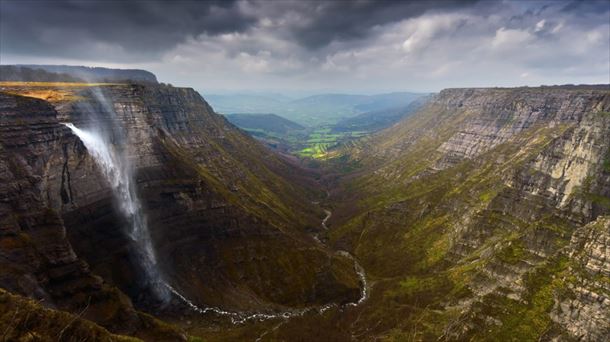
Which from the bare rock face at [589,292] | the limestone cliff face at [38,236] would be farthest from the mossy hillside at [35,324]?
the bare rock face at [589,292]

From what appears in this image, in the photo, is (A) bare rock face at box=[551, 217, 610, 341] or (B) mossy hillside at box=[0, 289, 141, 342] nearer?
(B) mossy hillside at box=[0, 289, 141, 342]

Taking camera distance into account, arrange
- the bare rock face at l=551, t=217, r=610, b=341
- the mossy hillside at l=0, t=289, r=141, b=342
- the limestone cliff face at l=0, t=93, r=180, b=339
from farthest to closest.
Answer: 1. the bare rock face at l=551, t=217, r=610, b=341
2. the limestone cliff face at l=0, t=93, r=180, b=339
3. the mossy hillside at l=0, t=289, r=141, b=342

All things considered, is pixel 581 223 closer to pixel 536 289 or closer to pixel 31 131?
pixel 536 289

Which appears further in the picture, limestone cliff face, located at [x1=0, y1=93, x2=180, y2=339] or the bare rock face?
the bare rock face

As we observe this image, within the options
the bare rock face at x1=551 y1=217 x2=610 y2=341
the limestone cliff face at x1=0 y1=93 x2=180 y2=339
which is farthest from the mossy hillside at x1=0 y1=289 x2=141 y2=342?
the bare rock face at x1=551 y1=217 x2=610 y2=341

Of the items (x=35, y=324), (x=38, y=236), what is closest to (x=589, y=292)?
(x=35, y=324)

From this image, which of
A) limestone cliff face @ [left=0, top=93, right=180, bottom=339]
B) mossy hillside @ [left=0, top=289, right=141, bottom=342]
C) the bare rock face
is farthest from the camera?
the bare rock face

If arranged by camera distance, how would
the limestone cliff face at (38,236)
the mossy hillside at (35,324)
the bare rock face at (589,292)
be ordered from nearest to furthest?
1. the mossy hillside at (35,324)
2. the limestone cliff face at (38,236)
3. the bare rock face at (589,292)

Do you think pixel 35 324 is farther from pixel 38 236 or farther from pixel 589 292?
pixel 589 292

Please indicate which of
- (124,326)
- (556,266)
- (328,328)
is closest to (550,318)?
(556,266)

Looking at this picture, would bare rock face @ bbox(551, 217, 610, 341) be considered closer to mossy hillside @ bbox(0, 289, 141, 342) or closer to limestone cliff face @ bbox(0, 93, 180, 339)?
limestone cliff face @ bbox(0, 93, 180, 339)

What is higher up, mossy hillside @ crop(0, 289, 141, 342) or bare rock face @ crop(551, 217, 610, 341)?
mossy hillside @ crop(0, 289, 141, 342)

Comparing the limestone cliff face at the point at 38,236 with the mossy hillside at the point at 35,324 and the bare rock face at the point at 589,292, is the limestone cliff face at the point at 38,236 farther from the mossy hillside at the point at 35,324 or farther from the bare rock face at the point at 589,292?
the bare rock face at the point at 589,292
